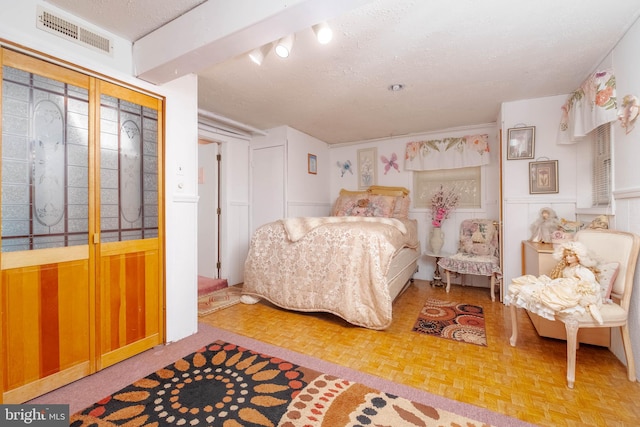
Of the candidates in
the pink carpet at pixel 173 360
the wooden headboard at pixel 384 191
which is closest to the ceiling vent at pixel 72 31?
the pink carpet at pixel 173 360

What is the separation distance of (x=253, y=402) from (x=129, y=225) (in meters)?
1.54

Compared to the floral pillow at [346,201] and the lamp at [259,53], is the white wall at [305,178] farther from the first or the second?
the lamp at [259,53]

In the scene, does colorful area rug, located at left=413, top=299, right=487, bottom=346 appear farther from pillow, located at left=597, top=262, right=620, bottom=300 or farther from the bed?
pillow, located at left=597, top=262, right=620, bottom=300

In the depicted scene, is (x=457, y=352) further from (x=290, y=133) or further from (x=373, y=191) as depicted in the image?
(x=290, y=133)

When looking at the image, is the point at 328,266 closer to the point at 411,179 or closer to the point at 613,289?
the point at 613,289

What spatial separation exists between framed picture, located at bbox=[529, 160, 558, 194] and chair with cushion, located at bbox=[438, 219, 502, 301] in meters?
0.77

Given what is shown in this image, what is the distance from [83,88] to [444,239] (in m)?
4.44

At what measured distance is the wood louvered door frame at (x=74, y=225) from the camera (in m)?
1.54

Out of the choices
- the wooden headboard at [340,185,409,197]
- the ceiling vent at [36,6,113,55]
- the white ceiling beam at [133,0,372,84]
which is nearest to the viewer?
the white ceiling beam at [133,0,372,84]

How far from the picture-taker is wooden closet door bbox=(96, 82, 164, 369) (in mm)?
1915

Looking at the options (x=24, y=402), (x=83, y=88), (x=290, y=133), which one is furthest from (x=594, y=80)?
(x=24, y=402)

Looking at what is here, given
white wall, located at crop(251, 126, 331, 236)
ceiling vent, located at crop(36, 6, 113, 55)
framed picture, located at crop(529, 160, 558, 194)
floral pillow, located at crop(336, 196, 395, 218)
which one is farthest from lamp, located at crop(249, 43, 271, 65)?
framed picture, located at crop(529, 160, 558, 194)

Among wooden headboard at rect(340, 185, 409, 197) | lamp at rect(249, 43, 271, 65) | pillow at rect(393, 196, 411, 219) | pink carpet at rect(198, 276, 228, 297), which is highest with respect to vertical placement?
lamp at rect(249, 43, 271, 65)

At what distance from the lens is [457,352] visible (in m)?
2.11
